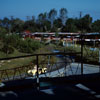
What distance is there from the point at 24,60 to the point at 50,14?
86.5 ft

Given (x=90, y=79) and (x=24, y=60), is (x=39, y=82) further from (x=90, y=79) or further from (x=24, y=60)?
(x=24, y=60)

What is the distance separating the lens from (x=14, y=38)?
1475cm

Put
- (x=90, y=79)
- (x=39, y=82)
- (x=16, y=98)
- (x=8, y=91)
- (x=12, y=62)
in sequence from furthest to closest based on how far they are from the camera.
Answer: (x=12, y=62), (x=90, y=79), (x=39, y=82), (x=8, y=91), (x=16, y=98)

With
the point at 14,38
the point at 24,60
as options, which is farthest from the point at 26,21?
the point at 24,60

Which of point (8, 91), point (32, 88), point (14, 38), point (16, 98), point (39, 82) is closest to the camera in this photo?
point (16, 98)

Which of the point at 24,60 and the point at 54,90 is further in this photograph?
the point at 24,60

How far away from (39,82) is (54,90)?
Result: 452 mm

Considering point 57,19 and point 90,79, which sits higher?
point 57,19

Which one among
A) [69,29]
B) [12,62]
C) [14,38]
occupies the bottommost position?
[12,62]

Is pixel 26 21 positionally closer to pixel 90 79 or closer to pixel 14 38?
pixel 14 38

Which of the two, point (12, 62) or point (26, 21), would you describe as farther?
point (26, 21)

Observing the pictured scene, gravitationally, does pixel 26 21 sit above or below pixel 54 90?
above

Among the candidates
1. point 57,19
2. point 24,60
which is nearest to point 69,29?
point 57,19

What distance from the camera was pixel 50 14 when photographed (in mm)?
37125
